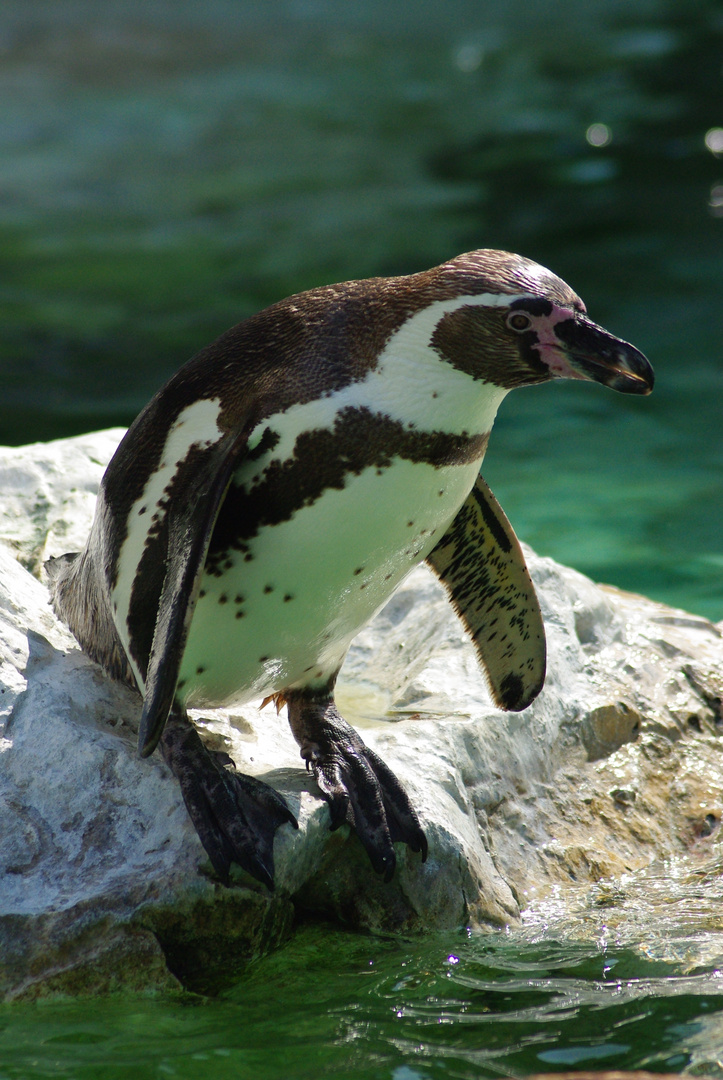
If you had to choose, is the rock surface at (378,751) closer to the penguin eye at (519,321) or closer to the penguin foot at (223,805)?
the penguin foot at (223,805)

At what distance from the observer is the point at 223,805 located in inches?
85.2

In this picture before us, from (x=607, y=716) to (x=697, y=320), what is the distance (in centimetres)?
586

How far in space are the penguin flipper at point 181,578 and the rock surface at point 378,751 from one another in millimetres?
206

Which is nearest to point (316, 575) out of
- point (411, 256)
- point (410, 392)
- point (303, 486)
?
point (303, 486)

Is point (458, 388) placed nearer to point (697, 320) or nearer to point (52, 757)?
point (52, 757)

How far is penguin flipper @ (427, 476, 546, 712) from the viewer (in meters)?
2.73

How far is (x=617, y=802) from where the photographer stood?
2842 mm

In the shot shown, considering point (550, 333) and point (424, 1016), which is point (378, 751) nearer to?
point (424, 1016)

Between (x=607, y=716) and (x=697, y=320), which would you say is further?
(x=697, y=320)

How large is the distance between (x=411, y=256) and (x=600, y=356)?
7.57 meters

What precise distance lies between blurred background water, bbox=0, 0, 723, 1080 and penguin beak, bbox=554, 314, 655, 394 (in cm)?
96

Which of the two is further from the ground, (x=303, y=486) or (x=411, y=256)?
(x=411, y=256)

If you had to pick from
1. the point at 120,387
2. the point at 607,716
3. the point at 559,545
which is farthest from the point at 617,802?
the point at 120,387

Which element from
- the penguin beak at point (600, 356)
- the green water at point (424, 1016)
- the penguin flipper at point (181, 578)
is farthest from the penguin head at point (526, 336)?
the green water at point (424, 1016)
